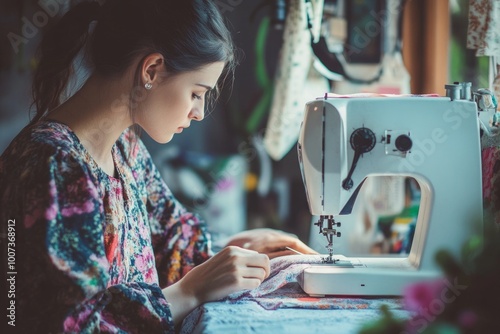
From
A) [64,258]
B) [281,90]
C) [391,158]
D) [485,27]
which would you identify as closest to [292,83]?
[281,90]

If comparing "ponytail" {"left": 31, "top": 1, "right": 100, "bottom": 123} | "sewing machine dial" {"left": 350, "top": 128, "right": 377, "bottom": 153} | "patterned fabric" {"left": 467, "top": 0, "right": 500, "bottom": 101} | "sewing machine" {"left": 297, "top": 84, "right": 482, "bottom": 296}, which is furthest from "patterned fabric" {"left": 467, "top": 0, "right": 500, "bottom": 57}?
"ponytail" {"left": 31, "top": 1, "right": 100, "bottom": 123}

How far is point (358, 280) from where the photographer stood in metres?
1.48

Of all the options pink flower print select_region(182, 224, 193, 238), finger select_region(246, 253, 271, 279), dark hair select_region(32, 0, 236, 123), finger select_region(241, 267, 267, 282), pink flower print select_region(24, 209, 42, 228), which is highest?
dark hair select_region(32, 0, 236, 123)

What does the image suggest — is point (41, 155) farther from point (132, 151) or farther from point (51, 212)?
point (132, 151)

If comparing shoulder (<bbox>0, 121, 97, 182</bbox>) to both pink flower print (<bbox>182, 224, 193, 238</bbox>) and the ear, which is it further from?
pink flower print (<bbox>182, 224, 193, 238</bbox>)

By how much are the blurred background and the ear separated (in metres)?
1.95

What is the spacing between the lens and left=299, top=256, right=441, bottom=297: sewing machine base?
1.47 m

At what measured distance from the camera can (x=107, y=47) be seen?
151 centimetres

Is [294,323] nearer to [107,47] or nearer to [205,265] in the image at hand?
[205,265]

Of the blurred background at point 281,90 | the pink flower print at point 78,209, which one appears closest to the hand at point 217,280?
the pink flower print at point 78,209

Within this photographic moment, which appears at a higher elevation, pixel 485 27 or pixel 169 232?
pixel 485 27

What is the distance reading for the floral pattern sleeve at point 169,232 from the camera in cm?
181

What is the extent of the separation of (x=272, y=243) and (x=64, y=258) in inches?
27.1

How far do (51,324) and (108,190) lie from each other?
36 centimetres
